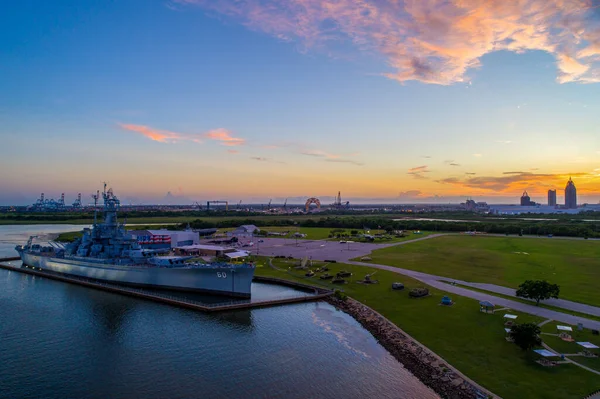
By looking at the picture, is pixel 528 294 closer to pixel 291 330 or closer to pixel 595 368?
pixel 595 368

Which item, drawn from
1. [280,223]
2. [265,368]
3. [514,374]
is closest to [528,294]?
[514,374]

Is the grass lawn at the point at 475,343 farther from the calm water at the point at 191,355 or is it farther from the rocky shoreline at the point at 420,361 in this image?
the calm water at the point at 191,355

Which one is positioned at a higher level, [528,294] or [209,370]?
[528,294]

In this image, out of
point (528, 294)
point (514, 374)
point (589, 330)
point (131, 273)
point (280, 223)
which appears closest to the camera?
point (514, 374)

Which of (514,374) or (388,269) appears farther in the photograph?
(388,269)

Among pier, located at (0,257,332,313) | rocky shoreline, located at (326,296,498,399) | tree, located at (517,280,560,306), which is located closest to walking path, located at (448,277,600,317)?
tree, located at (517,280,560,306)

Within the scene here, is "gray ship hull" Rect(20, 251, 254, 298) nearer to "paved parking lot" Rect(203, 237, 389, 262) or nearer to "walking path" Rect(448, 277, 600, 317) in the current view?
"paved parking lot" Rect(203, 237, 389, 262)

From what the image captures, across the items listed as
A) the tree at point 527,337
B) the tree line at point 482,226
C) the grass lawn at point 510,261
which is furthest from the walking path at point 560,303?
the tree line at point 482,226

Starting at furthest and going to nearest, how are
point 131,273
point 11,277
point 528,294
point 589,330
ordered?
point 11,277
point 131,273
point 528,294
point 589,330
